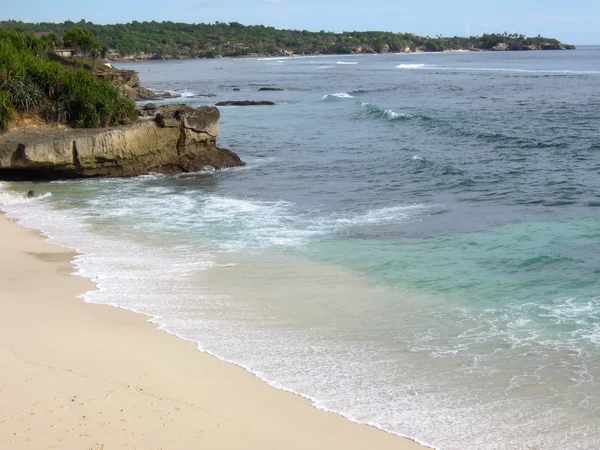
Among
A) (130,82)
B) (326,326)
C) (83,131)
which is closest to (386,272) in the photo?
(326,326)

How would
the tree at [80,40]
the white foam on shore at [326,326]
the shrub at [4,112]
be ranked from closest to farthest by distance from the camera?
the white foam on shore at [326,326]
the shrub at [4,112]
the tree at [80,40]

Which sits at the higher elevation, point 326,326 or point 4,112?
point 4,112

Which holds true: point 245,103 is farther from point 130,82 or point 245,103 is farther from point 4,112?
point 4,112

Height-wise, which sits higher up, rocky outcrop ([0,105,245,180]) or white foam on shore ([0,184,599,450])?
rocky outcrop ([0,105,245,180])

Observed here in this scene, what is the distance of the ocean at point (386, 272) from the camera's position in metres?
7.71

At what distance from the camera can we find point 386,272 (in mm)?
12227

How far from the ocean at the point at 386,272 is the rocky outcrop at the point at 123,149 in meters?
0.57

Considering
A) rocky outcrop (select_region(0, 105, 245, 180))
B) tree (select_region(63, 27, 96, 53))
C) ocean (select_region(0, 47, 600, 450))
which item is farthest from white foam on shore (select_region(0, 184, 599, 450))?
tree (select_region(63, 27, 96, 53))

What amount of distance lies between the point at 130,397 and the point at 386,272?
19.1 ft

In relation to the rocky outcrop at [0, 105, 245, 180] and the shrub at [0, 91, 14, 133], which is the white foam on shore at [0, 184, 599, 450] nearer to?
the rocky outcrop at [0, 105, 245, 180]

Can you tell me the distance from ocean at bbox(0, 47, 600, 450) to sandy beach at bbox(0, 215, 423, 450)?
0.33 metres

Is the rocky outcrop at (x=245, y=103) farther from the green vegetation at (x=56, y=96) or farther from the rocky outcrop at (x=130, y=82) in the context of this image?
the green vegetation at (x=56, y=96)

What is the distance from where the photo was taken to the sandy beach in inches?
261

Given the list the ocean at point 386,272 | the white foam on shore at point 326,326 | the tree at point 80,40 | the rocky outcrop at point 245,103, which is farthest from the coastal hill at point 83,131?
the tree at point 80,40
